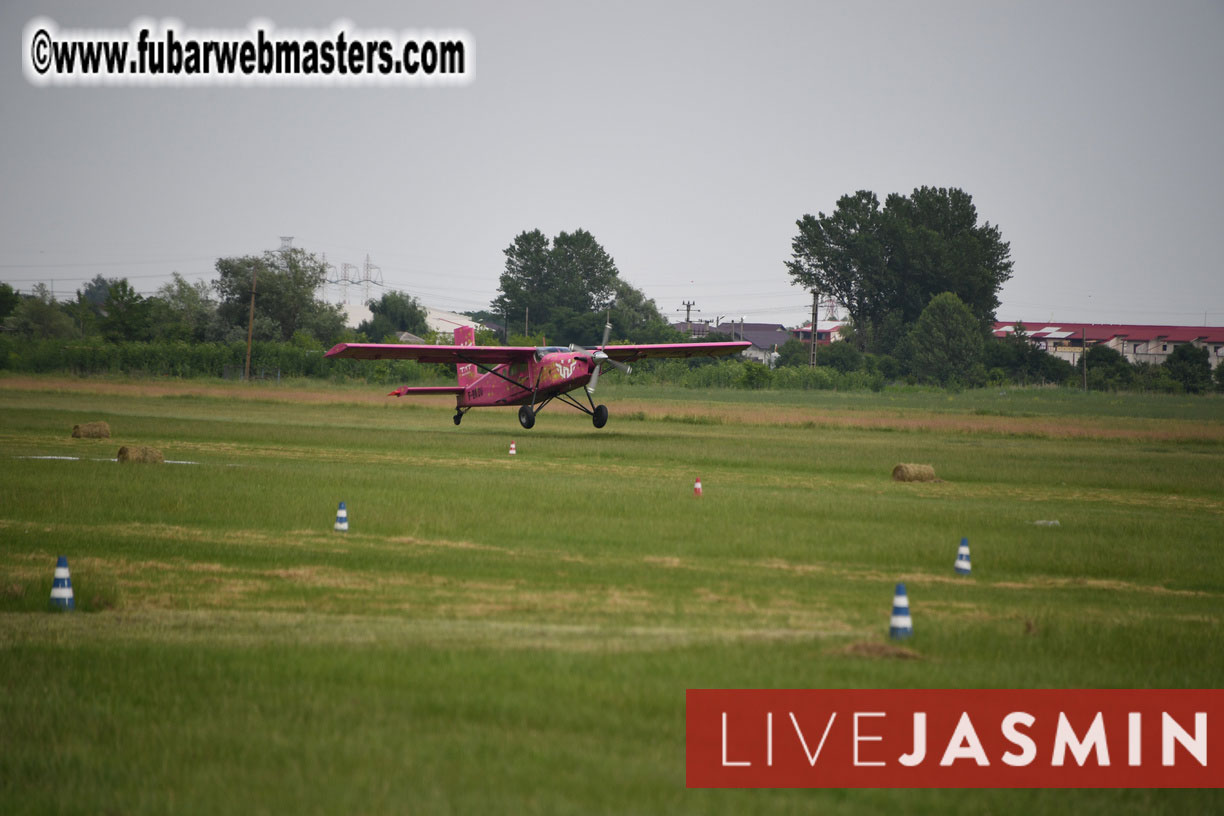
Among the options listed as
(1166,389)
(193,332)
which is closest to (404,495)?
(193,332)

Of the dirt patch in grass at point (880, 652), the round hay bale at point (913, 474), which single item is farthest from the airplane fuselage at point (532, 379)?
the dirt patch in grass at point (880, 652)

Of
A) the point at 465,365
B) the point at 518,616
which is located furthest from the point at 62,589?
the point at 465,365

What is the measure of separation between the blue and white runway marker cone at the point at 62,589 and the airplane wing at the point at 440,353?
2641cm

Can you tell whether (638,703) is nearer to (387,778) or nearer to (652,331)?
(387,778)

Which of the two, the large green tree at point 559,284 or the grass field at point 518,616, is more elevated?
the large green tree at point 559,284

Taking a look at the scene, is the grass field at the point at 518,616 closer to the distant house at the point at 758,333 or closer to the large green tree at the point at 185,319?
the large green tree at the point at 185,319

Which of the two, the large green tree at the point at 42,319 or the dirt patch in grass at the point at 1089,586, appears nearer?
the dirt patch in grass at the point at 1089,586

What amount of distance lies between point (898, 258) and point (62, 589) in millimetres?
115966

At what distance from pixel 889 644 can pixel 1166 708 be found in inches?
90.8

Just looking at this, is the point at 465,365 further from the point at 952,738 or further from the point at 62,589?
the point at 952,738

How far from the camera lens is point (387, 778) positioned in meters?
6.46

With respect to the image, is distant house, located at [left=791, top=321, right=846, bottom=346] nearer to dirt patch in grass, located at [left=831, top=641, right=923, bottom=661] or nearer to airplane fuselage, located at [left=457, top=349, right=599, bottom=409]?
airplane fuselage, located at [left=457, top=349, right=599, bottom=409]

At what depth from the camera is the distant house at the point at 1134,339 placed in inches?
6093

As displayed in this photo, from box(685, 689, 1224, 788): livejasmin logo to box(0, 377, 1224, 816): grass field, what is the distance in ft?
0.82
